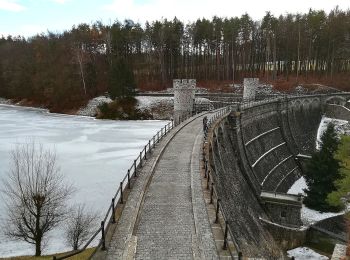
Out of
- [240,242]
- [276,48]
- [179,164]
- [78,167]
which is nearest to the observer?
[240,242]

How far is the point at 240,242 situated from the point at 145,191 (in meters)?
4.30

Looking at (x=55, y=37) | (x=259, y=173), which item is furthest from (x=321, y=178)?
(x=55, y=37)

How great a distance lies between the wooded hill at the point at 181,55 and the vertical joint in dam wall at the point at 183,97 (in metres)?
26.4

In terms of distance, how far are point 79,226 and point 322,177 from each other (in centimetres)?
2195

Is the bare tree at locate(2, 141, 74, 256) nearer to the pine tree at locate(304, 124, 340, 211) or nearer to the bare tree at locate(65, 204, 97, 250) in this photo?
the bare tree at locate(65, 204, 97, 250)

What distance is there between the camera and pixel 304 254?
892 inches

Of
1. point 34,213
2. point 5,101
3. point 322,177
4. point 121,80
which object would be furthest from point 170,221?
point 5,101

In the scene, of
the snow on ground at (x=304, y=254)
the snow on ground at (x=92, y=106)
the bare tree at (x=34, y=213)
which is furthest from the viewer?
the snow on ground at (x=92, y=106)

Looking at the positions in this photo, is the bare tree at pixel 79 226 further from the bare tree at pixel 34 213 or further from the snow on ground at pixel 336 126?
the snow on ground at pixel 336 126

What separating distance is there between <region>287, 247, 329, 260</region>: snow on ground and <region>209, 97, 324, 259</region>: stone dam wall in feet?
1.67

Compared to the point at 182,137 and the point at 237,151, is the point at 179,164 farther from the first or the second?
the point at 237,151

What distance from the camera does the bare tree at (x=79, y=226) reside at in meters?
14.7

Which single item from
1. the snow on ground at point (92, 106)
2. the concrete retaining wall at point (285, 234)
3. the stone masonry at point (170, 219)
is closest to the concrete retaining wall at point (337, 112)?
the concrete retaining wall at point (285, 234)

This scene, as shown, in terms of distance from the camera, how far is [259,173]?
32375mm
